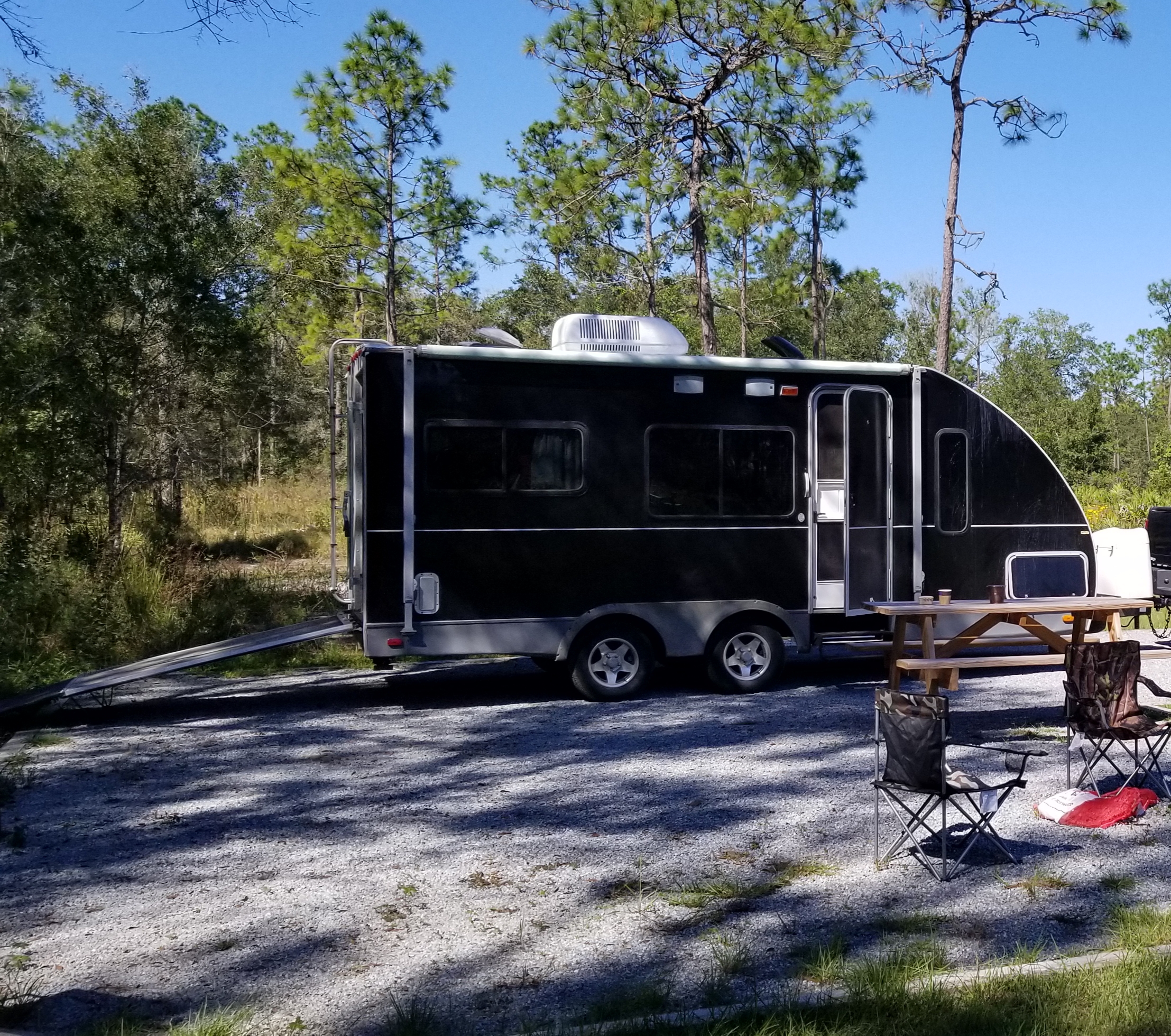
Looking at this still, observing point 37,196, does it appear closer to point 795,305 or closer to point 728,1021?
point 728,1021

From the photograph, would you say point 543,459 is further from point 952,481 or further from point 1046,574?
point 1046,574

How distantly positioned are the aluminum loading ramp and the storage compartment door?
4.23 meters

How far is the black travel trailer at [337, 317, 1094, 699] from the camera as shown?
8.93 metres

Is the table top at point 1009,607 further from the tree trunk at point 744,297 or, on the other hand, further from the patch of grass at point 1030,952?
the tree trunk at point 744,297

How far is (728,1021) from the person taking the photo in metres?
3.50

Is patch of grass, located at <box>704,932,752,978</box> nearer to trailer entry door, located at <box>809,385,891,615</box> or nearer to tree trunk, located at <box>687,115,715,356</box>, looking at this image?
trailer entry door, located at <box>809,385,891,615</box>

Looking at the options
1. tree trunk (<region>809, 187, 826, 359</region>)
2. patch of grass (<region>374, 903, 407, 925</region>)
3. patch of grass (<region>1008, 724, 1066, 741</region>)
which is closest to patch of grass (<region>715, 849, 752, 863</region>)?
patch of grass (<region>374, 903, 407, 925</region>)

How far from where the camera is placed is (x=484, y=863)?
5406 mm

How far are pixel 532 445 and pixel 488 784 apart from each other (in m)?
3.19

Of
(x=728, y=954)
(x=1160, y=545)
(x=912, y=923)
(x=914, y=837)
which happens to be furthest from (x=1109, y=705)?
(x=1160, y=545)

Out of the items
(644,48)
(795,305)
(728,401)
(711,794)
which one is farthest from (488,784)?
(795,305)

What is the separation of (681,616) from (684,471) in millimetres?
1192

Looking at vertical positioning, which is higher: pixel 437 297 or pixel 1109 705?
pixel 437 297

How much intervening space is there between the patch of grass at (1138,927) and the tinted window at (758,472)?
5.33 m
